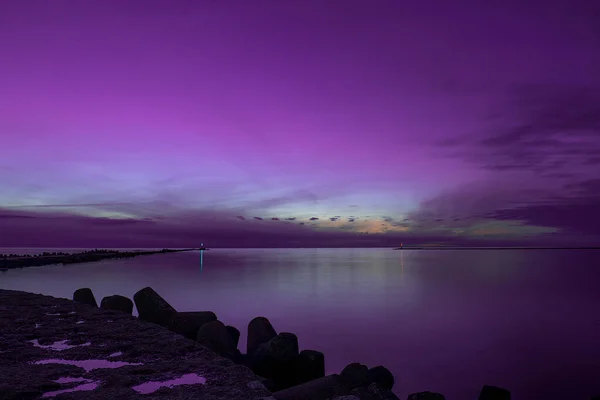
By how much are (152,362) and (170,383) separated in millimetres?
1207

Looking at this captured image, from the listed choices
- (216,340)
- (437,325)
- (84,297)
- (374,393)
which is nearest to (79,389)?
(216,340)

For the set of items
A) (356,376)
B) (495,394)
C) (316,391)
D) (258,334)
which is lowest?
(495,394)

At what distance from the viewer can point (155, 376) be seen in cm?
581

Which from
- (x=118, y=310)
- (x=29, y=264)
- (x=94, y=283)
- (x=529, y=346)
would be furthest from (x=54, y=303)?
(x=29, y=264)

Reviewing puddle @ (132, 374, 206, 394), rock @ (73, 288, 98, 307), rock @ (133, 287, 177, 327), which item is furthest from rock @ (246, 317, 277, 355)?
rock @ (73, 288, 98, 307)

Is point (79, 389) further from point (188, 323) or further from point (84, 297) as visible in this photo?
point (84, 297)

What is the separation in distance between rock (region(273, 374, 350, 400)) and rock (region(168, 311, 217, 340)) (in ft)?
17.0

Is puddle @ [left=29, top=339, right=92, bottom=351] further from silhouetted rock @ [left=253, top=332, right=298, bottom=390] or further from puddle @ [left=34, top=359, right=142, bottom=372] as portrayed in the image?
silhouetted rock @ [left=253, top=332, right=298, bottom=390]

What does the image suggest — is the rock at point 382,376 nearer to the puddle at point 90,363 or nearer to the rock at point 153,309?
the puddle at point 90,363

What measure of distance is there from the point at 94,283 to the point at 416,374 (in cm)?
2959

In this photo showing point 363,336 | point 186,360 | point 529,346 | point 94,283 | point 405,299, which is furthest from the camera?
point 94,283

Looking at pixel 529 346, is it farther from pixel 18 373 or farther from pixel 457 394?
pixel 18 373

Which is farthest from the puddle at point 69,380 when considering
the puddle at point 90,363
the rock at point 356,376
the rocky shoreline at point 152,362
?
the rock at point 356,376

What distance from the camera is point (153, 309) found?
447 inches
